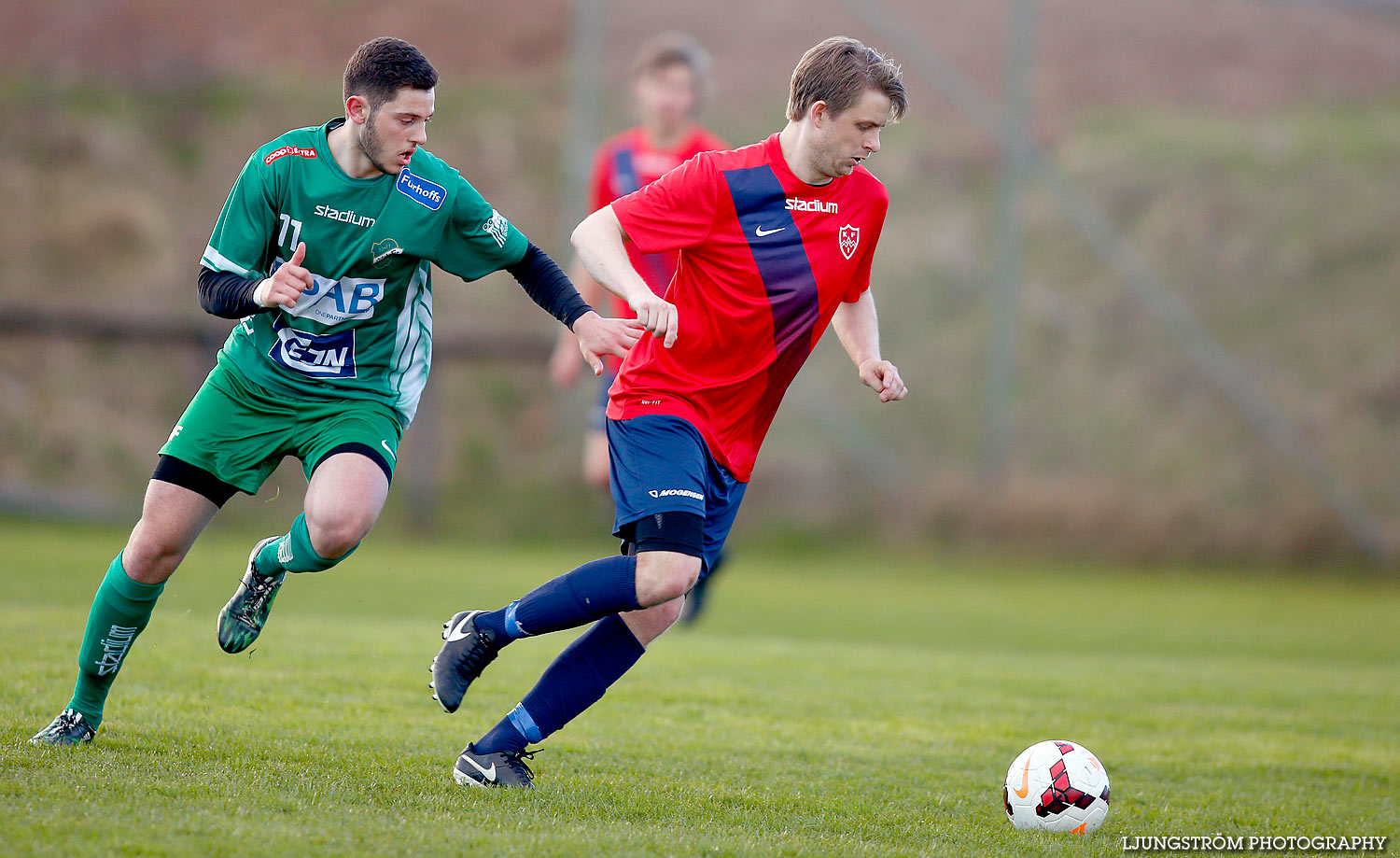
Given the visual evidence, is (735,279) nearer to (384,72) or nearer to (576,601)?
(576,601)

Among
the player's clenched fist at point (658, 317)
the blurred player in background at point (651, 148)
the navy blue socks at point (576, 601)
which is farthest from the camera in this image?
the blurred player in background at point (651, 148)

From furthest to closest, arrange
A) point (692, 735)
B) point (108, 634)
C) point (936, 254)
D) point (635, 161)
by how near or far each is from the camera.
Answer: point (936, 254), point (635, 161), point (692, 735), point (108, 634)

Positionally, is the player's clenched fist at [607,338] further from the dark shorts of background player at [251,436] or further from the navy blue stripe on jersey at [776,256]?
the dark shorts of background player at [251,436]

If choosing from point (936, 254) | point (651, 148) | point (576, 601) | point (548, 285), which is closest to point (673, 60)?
point (651, 148)

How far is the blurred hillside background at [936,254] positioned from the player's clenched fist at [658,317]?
34.3ft

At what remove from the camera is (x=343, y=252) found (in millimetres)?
4191

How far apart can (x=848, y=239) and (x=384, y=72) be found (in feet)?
5.10

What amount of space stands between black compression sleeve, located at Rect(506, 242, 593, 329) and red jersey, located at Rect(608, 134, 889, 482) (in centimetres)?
25

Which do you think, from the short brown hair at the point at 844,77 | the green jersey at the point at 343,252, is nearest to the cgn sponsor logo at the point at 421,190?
the green jersey at the point at 343,252

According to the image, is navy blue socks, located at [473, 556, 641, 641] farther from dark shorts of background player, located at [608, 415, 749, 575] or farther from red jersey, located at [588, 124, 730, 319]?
red jersey, located at [588, 124, 730, 319]

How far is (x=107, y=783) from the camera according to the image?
3.53m

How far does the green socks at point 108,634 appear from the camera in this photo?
411 centimetres

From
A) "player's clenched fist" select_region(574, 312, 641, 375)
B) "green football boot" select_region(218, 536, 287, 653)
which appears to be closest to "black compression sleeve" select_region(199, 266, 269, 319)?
"green football boot" select_region(218, 536, 287, 653)

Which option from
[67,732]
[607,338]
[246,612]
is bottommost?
[67,732]
